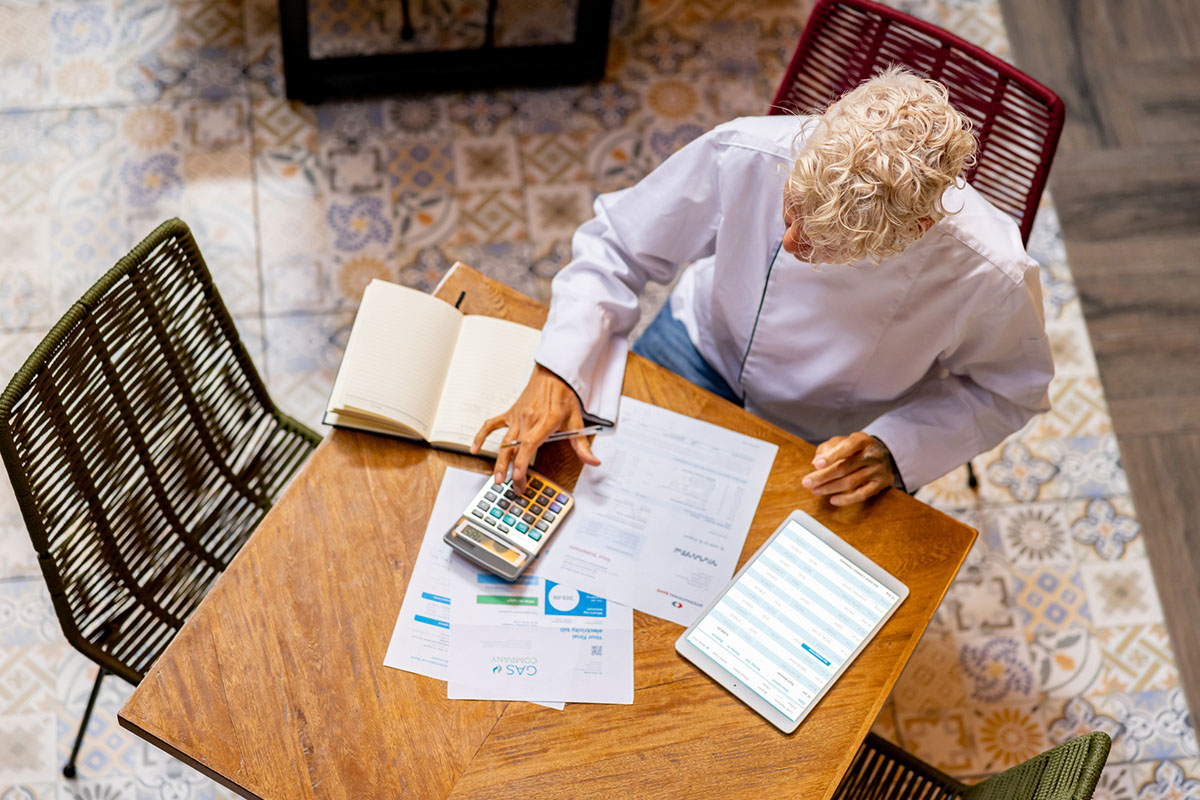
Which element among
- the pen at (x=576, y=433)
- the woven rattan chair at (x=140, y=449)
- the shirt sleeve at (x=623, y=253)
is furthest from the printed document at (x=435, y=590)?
the woven rattan chair at (x=140, y=449)

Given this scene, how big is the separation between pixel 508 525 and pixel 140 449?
56cm

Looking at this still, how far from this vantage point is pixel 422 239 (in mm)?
2613

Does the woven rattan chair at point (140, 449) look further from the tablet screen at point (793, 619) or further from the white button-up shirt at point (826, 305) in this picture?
the tablet screen at point (793, 619)

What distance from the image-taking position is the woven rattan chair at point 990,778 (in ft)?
4.33

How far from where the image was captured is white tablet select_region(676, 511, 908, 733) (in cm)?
144

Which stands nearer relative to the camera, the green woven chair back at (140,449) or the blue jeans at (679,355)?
the green woven chair back at (140,449)

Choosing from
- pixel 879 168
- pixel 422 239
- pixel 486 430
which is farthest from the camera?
pixel 422 239

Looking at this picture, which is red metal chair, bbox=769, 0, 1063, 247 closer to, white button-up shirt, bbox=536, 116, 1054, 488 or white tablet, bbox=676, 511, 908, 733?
white button-up shirt, bbox=536, 116, 1054, 488

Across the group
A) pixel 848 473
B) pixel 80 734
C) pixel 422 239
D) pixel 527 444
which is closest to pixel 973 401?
pixel 848 473

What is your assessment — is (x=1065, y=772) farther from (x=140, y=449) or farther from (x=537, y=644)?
(x=140, y=449)

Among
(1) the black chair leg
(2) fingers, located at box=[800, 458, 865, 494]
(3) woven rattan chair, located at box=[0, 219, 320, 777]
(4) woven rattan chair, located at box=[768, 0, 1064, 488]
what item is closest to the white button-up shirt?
(2) fingers, located at box=[800, 458, 865, 494]

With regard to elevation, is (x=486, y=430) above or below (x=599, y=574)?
above

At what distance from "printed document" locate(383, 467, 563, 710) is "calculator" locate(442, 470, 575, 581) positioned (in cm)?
2

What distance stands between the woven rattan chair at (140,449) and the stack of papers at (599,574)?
454 mm
